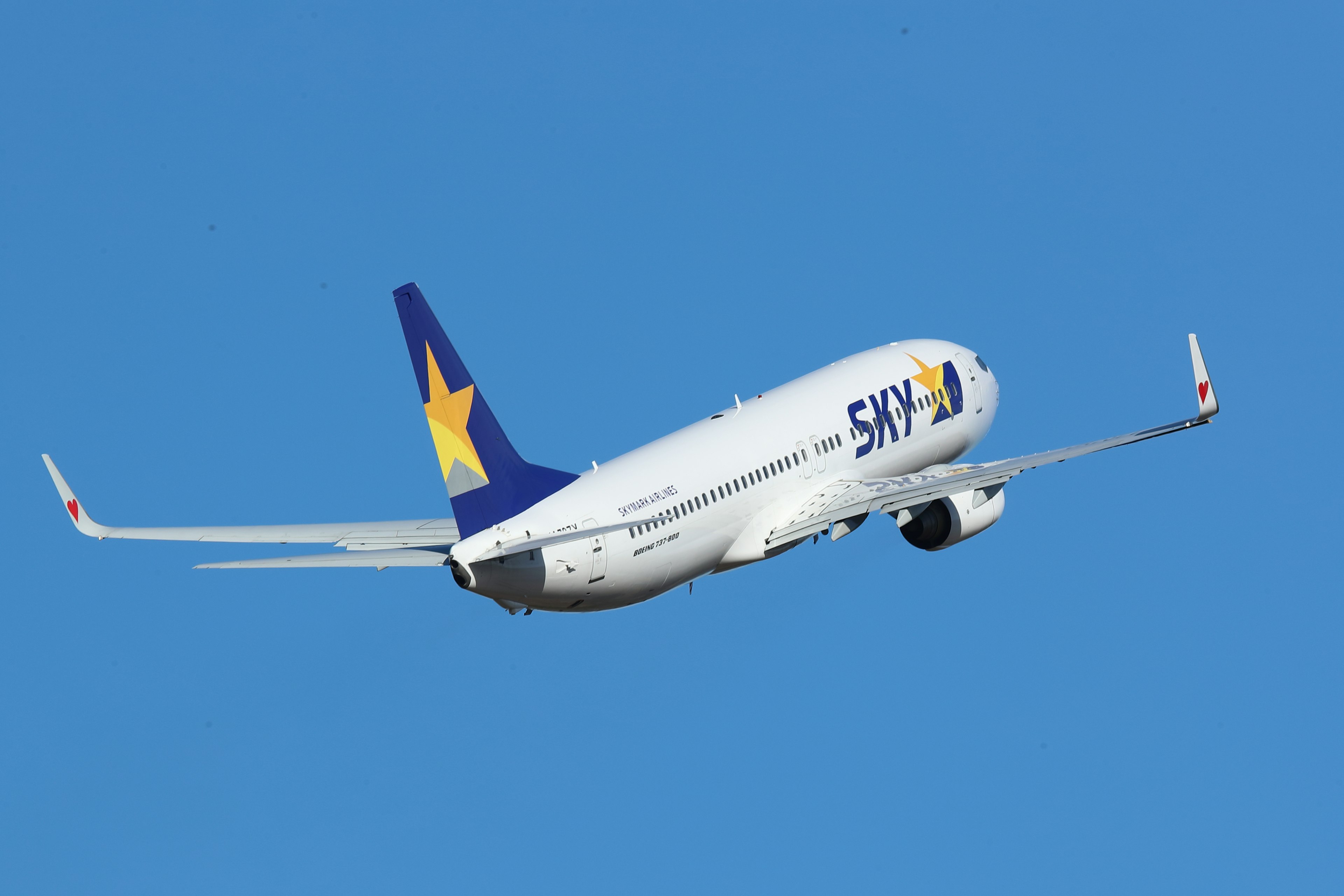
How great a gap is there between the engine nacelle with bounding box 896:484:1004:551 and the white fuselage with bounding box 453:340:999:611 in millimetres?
2017

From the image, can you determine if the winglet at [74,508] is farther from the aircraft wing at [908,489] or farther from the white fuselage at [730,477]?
the aircraft wing at [908,489]

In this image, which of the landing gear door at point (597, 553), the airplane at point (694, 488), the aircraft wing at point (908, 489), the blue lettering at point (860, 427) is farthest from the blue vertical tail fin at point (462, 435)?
the blue lettering at point (860, 427)

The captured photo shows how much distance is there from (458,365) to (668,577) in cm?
876

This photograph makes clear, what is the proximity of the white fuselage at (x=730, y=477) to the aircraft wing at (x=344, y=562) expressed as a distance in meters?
1.28

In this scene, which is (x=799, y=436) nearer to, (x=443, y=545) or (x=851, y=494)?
(x=851, y=494)

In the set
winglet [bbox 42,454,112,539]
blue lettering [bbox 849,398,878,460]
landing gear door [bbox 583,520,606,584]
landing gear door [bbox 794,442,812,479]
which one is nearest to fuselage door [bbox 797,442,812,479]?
landing gear door [bbox 794,442,812,479]

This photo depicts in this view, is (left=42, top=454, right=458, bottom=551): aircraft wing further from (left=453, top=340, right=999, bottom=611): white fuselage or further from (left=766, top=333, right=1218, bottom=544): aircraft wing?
(left=766, top=333, right=1218, bottom=544): aircraft wing

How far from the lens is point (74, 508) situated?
46.2m

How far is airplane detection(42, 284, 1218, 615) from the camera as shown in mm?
41750

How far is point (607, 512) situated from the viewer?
44531mm

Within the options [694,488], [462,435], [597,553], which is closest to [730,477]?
[694,488]

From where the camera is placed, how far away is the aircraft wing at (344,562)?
138 ft

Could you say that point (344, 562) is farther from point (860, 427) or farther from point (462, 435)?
point (860, 427)

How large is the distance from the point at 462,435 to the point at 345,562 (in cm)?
384
